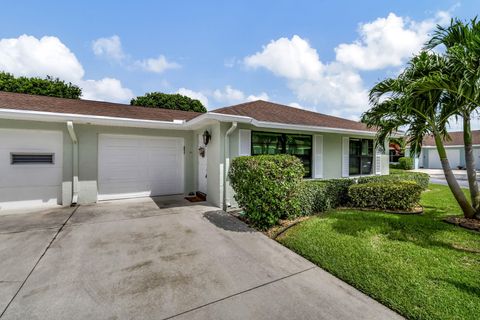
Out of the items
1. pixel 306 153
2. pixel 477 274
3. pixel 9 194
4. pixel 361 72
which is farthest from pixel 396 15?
pixel 9 194

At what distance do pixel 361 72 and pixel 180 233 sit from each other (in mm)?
11286

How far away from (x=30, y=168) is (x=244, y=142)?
21.2ft

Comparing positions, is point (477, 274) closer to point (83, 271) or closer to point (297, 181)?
point (297, 181)

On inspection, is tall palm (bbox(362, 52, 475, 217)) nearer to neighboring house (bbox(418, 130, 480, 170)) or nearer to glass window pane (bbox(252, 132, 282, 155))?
glass window pane (bbox(252, 132, 282, 155))

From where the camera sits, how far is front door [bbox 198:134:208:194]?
25.7ft

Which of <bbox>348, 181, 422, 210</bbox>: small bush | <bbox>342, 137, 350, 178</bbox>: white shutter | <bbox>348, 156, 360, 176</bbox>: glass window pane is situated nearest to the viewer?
<bbox>348, 181, 422, 210</bbox>: small bush

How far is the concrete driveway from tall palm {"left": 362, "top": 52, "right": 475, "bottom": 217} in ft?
14.6

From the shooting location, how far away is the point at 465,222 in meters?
5.01

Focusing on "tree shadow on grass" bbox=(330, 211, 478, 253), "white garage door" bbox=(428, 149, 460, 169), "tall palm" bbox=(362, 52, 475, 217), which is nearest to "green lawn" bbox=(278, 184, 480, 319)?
"tree shadow on grass" bbox=(330, 211, 478, 253)

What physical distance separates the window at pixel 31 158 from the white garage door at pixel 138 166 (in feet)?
4.36

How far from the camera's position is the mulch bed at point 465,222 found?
15.7 ft

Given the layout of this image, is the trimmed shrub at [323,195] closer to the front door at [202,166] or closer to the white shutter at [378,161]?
the front door at [202,166]

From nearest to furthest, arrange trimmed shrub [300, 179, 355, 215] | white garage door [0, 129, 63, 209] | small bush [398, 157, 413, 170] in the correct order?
trimmed shrub [300, 179, 355, 215]
white garage door [0, 129, 63, 209]
small bush [398, 157, 413, 170]

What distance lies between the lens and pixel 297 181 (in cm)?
525
